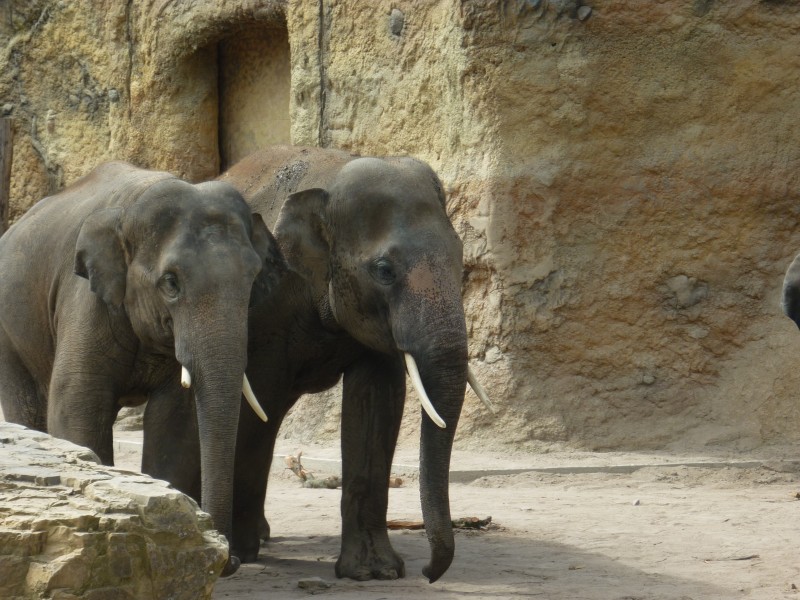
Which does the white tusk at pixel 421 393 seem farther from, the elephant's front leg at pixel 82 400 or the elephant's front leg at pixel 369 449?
the elephant's front leg at pixel 82 400

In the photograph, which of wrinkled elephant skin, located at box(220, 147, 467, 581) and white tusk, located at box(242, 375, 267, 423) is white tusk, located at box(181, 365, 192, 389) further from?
wrinkled elephant skin, located at box(220, 147, 467, 581)

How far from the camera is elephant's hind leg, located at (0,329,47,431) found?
24.0 feet

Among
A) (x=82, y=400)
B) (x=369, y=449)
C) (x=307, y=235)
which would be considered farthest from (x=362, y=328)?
(x=82, y=400)

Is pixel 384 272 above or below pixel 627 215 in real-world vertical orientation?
below

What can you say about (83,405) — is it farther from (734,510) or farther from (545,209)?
(545,209)

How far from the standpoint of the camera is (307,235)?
634cm

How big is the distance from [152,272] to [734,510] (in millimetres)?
3464

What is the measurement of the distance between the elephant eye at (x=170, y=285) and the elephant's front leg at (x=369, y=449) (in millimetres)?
1037

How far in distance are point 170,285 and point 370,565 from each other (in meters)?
1.46

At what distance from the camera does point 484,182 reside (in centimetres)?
1034

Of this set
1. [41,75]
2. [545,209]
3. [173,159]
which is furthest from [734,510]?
[41,75]

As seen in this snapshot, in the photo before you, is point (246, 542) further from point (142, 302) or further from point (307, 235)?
point (307, 235)

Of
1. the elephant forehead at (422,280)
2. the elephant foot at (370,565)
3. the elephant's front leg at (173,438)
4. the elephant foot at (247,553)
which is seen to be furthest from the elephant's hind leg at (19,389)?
the elephant forehead at (422,280)

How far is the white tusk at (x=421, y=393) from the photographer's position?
220 inches
